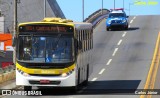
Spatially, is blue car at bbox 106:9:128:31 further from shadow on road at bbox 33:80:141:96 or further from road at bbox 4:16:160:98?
shadow on road at bbox 33:80:141:96

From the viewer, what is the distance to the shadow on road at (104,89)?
73.0 ft

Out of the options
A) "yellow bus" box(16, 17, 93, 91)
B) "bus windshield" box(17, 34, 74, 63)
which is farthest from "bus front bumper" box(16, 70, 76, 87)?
"bus windshield" box(17, 34, 74, 63)

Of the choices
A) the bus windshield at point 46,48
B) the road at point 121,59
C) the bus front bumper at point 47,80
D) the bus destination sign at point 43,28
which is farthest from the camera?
the road at point 121,59

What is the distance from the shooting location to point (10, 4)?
4656 inches

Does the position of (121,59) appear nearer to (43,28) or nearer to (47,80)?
(43,28)

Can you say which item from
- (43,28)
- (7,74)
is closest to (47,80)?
(43,28)

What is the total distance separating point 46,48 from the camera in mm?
21141

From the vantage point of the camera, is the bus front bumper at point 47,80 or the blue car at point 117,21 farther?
Result: the blue car at point 117,21

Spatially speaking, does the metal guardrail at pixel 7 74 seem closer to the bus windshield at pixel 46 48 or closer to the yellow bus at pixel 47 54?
the yellow bus at pixel 47 54

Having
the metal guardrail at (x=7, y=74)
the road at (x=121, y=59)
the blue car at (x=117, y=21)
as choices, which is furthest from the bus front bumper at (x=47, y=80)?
the blue car at (x=117, y=21)

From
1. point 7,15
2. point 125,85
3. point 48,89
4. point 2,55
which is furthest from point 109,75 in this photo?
point 7,15

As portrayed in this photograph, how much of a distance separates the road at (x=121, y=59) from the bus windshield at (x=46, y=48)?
5.08 ft

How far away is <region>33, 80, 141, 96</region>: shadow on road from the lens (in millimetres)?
22266

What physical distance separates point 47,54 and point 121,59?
20008mm
